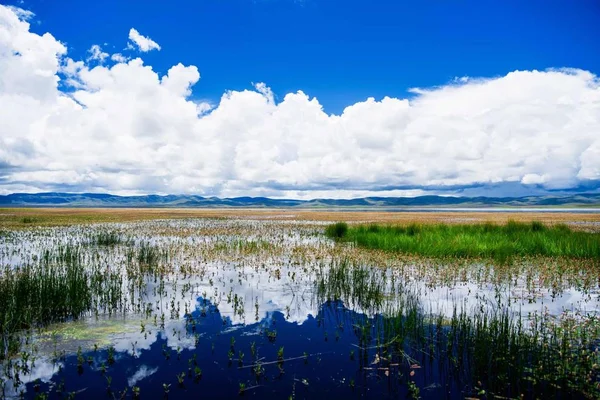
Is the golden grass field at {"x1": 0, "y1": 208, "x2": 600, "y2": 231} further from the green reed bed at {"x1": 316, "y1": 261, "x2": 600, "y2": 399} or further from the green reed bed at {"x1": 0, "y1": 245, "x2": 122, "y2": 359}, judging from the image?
the green reed bed at {"x1": 316, "y1": 261, "x2": 600, "y2": 399}

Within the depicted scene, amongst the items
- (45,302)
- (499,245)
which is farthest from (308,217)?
(45,302)

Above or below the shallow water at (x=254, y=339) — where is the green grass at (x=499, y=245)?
above

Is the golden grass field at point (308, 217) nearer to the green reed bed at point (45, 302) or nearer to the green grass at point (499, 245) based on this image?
the green grass at point (499, 245)

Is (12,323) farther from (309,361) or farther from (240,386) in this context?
(309,361)

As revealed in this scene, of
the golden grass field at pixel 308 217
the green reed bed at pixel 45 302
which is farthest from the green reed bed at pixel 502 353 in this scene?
the golden grass field at pixel 308 217

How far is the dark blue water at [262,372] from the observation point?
7270mm

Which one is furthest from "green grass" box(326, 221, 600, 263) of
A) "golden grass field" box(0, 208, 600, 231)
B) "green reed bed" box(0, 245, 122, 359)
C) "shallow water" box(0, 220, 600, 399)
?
"golden grass field" box(0, 208, 600, 231)

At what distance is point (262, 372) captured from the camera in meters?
7.99

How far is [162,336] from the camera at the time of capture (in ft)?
32.6

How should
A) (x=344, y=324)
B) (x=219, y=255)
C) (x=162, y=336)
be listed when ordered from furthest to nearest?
(x=219, y=255), (x=344, y=324), (x=162, y=336)

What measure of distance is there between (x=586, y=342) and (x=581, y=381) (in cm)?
216

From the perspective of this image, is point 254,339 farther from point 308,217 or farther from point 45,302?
point 308,217

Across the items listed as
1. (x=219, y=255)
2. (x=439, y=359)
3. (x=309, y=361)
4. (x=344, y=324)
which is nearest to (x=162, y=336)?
(x=309, y=361)

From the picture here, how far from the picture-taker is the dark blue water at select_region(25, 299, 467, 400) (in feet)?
23.9
